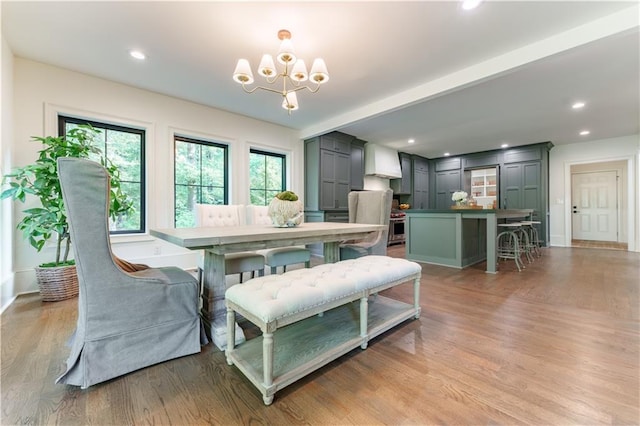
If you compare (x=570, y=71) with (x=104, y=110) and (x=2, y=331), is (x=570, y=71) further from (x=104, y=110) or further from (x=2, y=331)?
(x=2, y=331)

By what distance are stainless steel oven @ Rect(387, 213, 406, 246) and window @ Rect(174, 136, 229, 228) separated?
4198 mm

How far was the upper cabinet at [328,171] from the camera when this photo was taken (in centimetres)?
→ 518

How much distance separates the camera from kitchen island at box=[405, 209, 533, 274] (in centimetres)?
374

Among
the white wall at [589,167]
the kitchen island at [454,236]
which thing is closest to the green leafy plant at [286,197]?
the kitchen island at [454,236]

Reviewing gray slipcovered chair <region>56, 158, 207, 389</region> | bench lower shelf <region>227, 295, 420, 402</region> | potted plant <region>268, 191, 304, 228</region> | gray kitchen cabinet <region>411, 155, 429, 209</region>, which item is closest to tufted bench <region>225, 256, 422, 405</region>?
bench lower shelf <region>227, 295, 420, 402</region>

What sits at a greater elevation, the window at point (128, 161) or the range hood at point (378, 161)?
the range hood at point (378, 161)

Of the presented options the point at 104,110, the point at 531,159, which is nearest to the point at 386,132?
the point at 531,159

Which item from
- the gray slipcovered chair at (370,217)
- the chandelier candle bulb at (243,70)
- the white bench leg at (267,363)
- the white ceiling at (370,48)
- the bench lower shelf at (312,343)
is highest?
the white ceiling at (370,48)

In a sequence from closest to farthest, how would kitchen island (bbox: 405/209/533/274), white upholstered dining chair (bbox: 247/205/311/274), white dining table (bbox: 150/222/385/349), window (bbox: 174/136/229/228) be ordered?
white dining table (bbox: 150/222/385/349) < white upholstered dining chair (bbox: 247/205/311/274) < kitchen island (bbox: 405/209/533/274) < window (bbox: 174/136/229/228)

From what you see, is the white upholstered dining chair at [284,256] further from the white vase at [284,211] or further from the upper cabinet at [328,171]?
the upper cabinet at [328,171]

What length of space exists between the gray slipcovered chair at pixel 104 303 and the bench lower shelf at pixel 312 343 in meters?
0.48

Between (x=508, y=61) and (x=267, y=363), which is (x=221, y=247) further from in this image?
(x=508, y=61)

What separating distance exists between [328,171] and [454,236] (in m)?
2.63

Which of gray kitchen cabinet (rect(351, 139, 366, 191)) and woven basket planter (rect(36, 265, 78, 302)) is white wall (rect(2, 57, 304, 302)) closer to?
woven basket planter (rect(36, 265, 78, 302))
